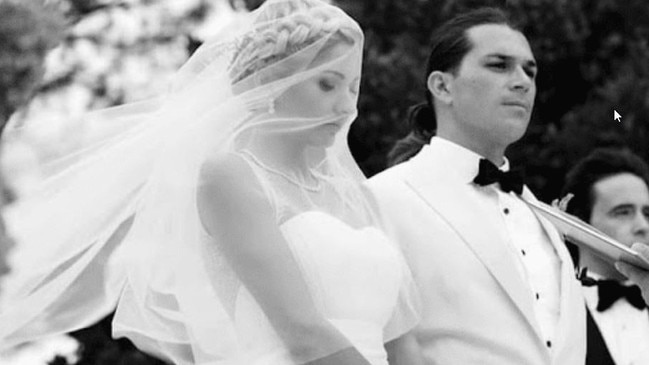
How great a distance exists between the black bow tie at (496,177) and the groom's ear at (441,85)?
0.26 metres

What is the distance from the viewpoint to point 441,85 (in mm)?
5473

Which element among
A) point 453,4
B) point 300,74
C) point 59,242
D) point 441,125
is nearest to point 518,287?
point 441,125

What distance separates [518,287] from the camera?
16.5 feet

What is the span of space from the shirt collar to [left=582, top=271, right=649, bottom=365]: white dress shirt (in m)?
1.17

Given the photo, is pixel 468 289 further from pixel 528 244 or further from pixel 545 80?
pixel 545 80

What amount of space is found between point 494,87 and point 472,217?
1.32 ft

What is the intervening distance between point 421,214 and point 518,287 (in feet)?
1.11

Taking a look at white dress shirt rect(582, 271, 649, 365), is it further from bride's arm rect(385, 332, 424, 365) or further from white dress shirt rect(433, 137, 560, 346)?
bride's arm rect(385, 332, 424, 365)

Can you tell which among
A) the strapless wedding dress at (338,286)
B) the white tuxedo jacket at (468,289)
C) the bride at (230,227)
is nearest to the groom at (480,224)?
the white tuxedo jacket at (468,289)

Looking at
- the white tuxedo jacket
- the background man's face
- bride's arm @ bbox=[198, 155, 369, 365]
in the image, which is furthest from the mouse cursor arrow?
bride's arm @ bbox=[198, 155, 369, 365]

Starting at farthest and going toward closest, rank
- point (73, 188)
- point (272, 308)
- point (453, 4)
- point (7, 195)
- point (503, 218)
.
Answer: point (453, 4)
point (503, 218)
point (73, 188)
point (272, 308)
point (7, 195)

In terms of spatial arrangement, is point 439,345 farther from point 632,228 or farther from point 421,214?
point 632,228

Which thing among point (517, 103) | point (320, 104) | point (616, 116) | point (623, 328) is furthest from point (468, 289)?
point (616, 116)

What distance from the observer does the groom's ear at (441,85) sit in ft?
17.8
